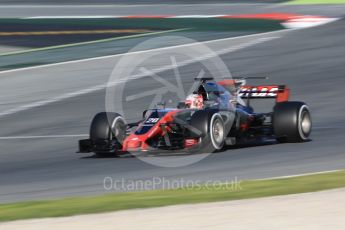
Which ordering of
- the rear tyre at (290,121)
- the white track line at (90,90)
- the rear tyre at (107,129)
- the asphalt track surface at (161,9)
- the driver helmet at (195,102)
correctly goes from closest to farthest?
the rear tyre at (107,129) < the rear tyre at (290,121) < the driver helmet at (195,102) < the white track line at (90,90) < the asphalt track surface at (161,9)

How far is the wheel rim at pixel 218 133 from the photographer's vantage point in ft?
41.7

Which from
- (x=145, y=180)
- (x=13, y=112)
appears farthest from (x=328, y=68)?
(x=145, y=180)

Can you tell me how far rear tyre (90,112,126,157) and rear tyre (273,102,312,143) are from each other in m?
2.13

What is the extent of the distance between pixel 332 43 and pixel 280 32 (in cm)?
225

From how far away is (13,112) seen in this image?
18.4m

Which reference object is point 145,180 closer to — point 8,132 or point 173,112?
point 173,112

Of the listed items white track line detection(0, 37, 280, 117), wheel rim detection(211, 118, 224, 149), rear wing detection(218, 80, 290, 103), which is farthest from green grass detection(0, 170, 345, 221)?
white track line detection(0, 37, 280, 117)

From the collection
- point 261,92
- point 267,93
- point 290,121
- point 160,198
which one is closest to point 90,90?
point 261,92

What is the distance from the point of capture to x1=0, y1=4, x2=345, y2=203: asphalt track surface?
455 inches

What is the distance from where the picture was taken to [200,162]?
12484 millimetres

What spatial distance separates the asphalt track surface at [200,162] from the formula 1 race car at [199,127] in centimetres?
19

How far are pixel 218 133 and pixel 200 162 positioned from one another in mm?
582

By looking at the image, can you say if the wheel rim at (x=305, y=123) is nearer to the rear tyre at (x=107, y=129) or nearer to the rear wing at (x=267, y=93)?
the rear wing at (x=267, y=93)

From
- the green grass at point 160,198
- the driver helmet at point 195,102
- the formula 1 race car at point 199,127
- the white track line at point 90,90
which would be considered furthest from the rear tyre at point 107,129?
the white track line at point 90,90
